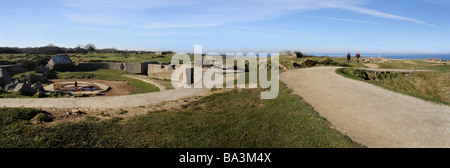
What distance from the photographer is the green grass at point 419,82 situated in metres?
16.4

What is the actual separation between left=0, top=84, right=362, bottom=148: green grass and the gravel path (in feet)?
2.29

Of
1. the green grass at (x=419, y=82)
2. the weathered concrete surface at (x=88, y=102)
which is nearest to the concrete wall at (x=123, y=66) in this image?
the weathered concrete surface at (x=88, y=102)

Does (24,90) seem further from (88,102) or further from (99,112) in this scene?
(99,112)

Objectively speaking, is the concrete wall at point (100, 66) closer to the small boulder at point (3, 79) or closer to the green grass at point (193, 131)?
the small boulder at point (3, 79)

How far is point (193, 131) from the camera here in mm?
8164

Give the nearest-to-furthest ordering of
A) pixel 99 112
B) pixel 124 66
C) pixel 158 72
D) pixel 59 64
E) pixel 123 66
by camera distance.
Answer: pixel 99 112 < pixel 158 72 < pixel 59 64 < pixel 124 66 < pixel 123 66

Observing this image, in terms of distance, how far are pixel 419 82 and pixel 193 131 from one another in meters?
18.7

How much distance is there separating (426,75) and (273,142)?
18.3m

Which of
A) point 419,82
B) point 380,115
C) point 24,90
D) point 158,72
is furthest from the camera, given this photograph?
point 158,72

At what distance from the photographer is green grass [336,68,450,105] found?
16422mm

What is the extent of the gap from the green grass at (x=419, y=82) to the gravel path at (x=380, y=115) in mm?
5367

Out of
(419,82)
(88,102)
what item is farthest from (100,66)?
(419,82)
